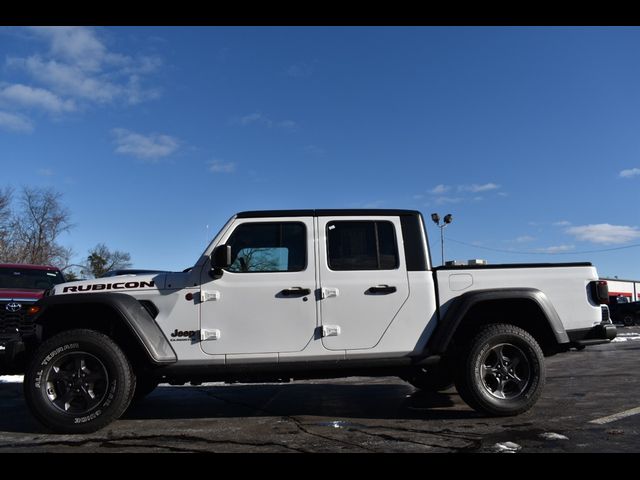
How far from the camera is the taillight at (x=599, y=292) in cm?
538

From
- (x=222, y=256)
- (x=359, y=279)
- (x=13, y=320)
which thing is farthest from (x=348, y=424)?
(x=13, y=320)

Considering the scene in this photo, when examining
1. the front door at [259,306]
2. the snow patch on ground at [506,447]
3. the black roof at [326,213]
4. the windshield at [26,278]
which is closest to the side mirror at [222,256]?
the front door at [259,306]

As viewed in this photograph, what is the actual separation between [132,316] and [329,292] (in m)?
1.82

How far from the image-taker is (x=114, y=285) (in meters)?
5.08

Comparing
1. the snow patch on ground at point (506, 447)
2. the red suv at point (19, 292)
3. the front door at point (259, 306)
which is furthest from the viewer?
the red suv at point (19, 292)

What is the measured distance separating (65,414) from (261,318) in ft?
6.30

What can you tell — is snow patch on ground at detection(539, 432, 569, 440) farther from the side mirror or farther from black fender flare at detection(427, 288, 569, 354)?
the side mirror

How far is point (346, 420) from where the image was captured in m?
5.21

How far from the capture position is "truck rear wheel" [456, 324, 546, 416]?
5.09 metres

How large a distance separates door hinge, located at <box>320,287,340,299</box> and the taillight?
2.62 meters

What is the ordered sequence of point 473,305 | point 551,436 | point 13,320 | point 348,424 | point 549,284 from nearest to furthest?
A: 1. point 551,436
2. point 348,424
3. point 473,305
4. point 549,284
5. point 13,320

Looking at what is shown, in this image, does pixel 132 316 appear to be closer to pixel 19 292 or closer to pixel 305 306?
pixel 305 306

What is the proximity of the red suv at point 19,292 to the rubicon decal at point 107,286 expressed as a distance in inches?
65.7

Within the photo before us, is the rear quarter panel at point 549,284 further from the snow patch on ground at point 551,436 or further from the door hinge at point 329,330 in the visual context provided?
the snow patch on ground at point 551,436
